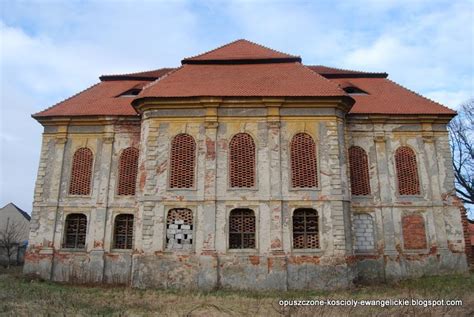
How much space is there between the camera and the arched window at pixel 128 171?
54.0ft

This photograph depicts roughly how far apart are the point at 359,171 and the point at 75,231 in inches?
480

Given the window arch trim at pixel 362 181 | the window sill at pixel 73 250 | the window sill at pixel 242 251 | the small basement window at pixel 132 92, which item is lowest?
the window sill at pixel 242 251

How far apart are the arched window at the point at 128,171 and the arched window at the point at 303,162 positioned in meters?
6.73

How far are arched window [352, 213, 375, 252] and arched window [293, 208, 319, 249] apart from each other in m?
2.74

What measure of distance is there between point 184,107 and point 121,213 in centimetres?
518

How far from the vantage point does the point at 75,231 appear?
16375mm

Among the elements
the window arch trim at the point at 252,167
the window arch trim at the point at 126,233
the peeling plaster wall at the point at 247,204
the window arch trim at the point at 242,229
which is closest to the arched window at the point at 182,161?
the peeling plaster wall at the point at 247,204

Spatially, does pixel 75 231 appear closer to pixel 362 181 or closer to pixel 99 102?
pixel 99 102

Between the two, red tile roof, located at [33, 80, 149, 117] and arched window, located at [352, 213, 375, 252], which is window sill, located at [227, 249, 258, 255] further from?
red tile roof, located at [33, 80, 149, 117]

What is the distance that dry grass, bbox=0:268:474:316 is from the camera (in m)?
8.74

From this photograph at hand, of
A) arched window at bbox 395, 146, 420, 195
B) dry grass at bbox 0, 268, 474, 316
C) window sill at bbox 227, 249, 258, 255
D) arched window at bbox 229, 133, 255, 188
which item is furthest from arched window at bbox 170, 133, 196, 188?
arched window at bbox 395, 146, 420, 195

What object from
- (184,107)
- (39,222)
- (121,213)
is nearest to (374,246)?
(184,107)

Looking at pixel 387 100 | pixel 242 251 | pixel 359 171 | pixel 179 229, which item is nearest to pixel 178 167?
pixel 179 229

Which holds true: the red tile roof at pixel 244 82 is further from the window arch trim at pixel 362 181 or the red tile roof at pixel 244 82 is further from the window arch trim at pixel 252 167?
the window arch trim at pixel 362 181
